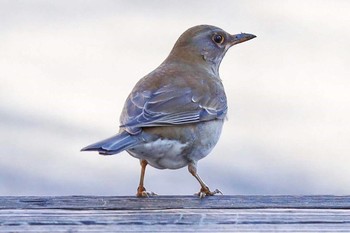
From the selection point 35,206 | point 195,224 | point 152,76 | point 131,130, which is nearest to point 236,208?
point 195,224

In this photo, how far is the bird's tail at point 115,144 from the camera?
16.6ft

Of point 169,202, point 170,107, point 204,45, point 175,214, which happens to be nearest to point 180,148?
point 170,107

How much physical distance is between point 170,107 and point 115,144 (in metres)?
1.35

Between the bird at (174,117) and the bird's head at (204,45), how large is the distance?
0.02 metres

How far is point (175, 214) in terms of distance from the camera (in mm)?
4184

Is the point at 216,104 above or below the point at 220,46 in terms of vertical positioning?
below

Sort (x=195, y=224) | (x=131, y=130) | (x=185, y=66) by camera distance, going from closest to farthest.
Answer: (x=195, y=224) < (x=131, y=130) < (x=185, y=66)

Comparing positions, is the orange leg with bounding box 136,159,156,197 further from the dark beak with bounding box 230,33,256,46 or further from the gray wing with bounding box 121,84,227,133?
the dark beak with bounding box 230,33,256,46

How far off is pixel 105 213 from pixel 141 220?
23 cm

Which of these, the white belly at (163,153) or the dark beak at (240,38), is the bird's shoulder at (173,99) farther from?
the dark beak at (240,38)

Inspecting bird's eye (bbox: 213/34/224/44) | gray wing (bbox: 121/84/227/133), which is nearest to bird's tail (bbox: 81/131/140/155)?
gray wing (bbox: 121/84/227/133)

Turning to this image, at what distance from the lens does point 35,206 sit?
4.30m

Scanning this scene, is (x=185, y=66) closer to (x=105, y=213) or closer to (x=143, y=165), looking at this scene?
(x=143, y=165)

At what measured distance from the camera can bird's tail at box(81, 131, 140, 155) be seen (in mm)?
5074
